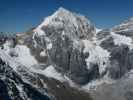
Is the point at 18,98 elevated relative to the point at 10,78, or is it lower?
lower

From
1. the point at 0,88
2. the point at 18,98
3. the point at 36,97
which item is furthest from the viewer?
the point at 36,97

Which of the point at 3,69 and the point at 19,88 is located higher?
the point at 3,69

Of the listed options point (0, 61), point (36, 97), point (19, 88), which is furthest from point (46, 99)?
point (0, 61)

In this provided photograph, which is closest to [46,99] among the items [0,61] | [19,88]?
[19,88]

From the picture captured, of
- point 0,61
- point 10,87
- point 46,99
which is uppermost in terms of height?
point 0,61

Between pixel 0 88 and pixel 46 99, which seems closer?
pixel 0 88

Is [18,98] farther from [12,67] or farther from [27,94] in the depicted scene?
[12,67]

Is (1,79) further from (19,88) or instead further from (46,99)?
(46,99)

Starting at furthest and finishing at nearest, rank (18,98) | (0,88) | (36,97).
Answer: (36,97)
(18,98)
(0,88)

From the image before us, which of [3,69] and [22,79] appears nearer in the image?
[3,69]
